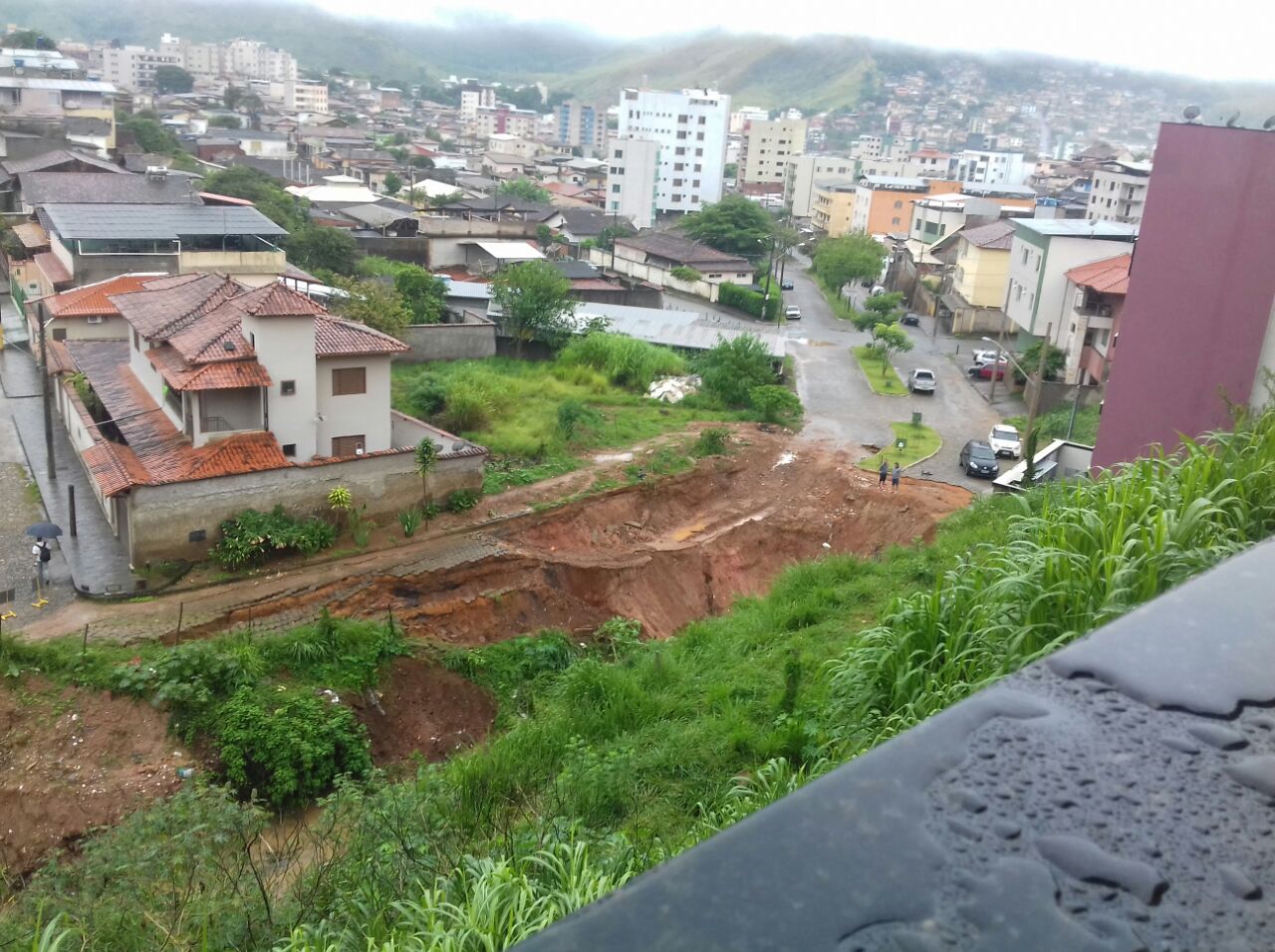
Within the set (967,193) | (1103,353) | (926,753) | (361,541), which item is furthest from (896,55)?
(926,753)

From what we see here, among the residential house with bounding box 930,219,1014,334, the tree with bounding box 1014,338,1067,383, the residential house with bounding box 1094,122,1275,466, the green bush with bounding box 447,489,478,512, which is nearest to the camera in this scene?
the residential house with bounding box 1094,122,1275,466

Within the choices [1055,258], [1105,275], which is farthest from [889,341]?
[1105,275]

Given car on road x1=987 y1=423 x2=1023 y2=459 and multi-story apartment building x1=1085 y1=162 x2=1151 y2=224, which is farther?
multi-story apartment building x1=1085 y1=162 x2=1151 y2=224

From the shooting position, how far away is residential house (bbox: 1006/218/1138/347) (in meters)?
33.1

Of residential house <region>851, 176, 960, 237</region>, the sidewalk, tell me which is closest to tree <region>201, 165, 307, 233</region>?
the sidewalk

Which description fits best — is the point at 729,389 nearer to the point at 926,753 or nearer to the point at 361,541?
the point at 361,541

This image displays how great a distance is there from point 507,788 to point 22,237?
31612mm

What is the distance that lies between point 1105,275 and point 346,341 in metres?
21.8

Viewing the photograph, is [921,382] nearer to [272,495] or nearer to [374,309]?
[374,309]

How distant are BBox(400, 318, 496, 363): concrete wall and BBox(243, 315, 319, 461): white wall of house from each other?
36.8ft

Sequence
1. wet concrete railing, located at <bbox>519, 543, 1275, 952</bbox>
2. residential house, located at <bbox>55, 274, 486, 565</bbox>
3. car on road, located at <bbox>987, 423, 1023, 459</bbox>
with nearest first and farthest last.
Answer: wet concrete railing, located at <bbox>519, 543, 1275, 952</bbox>, residential house, located at <bbox>55, 274, 486, 565</bbox>, car on road, located at <bbox>987, 423, 1023, 459</bbox>

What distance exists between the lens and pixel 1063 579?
17.6 feet

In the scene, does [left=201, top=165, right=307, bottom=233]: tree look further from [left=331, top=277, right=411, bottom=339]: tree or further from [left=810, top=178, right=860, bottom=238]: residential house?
[left=810, top=178, right=860, bottom=238]: residential house

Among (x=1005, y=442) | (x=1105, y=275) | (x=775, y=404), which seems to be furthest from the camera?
(x=1105, y=275)
